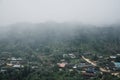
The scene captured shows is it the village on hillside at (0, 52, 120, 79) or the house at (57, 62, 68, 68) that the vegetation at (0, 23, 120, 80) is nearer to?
the village on hillside at (0, 52, 120, 79)

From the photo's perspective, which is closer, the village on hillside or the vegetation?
the vegetation

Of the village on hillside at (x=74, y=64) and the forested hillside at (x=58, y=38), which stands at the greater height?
the forested hillside at (x=58, y=38)

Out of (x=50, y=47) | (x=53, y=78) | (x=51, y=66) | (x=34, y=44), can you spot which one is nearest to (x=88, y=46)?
(x=50, y=47)

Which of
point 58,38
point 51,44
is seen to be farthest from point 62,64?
point 58,38

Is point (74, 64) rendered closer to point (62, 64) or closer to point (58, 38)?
point (62, 64)

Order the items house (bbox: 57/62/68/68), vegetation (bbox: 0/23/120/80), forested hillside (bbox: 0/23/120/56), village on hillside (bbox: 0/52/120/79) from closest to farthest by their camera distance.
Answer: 1. vegetation (bbox: 0/23/120/80)
2. village on hillside (bbox: 0/52/120/79)
3. house (bbox: 57/62/68/68)
4. forested hillside (bbox: 0/23/120/56)

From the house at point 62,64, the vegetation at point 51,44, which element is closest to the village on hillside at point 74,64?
the house at point 62,64

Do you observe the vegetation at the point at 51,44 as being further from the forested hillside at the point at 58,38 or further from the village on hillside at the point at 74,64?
the village on hillside at the point at 74,64

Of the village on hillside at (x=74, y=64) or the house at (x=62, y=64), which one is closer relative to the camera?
the village on hillside at (x=74, y=64)

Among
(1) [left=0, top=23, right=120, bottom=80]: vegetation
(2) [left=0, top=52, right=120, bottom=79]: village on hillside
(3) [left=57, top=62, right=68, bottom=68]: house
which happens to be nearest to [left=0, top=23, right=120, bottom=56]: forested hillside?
(1) [left=0, top=23, right=120, bottom=80]: vegetation

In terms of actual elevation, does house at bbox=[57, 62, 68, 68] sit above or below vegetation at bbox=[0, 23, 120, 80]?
below

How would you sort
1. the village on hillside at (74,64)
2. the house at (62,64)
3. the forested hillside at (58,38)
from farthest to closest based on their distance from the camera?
1. the forested hillside at (58,38)
2. the house at (62,64)
3. the village on hillside at (74,64)

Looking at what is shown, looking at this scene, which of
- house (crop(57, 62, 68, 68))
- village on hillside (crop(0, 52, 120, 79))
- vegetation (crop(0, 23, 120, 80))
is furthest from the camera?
house (crop(57, 62, 68, 68))
